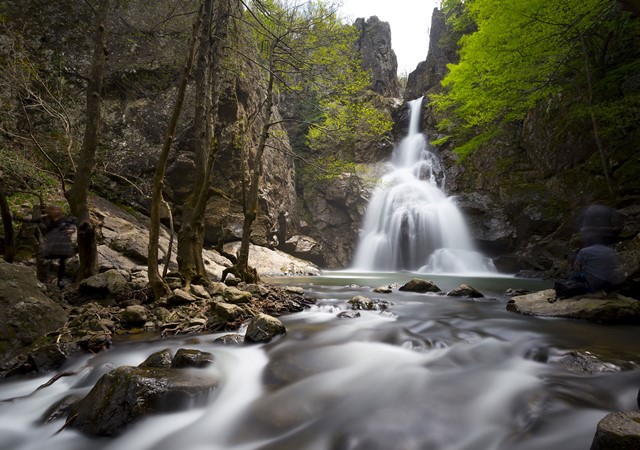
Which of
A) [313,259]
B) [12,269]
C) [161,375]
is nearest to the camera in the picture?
[161,375]

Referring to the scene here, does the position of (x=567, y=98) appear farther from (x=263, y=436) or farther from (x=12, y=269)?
(x=12, y=269)

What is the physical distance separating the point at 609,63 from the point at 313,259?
1861cm

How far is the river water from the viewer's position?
8.97ft

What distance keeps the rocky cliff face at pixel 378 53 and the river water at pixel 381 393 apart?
38.4 metres

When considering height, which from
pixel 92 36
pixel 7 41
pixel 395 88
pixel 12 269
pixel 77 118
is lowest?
pixel 12 269

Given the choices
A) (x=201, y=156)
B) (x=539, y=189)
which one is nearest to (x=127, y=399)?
(x=201, y=156)

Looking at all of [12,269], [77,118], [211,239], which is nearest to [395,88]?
[211,239]

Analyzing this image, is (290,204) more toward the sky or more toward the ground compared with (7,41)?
more toward the ground

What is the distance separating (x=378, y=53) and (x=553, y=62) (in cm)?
3277

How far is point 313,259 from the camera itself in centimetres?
2452

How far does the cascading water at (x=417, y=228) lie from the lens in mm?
20234

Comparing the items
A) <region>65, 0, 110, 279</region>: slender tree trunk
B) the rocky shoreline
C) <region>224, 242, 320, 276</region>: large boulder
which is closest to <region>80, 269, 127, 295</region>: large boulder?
the rocky shoreline

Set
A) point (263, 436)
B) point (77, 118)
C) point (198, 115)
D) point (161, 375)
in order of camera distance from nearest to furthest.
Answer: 1. point (263, 436)
2. point (161, 375)
3. point (198, 115)
4. point (77, 118)

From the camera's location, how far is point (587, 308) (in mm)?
5852
